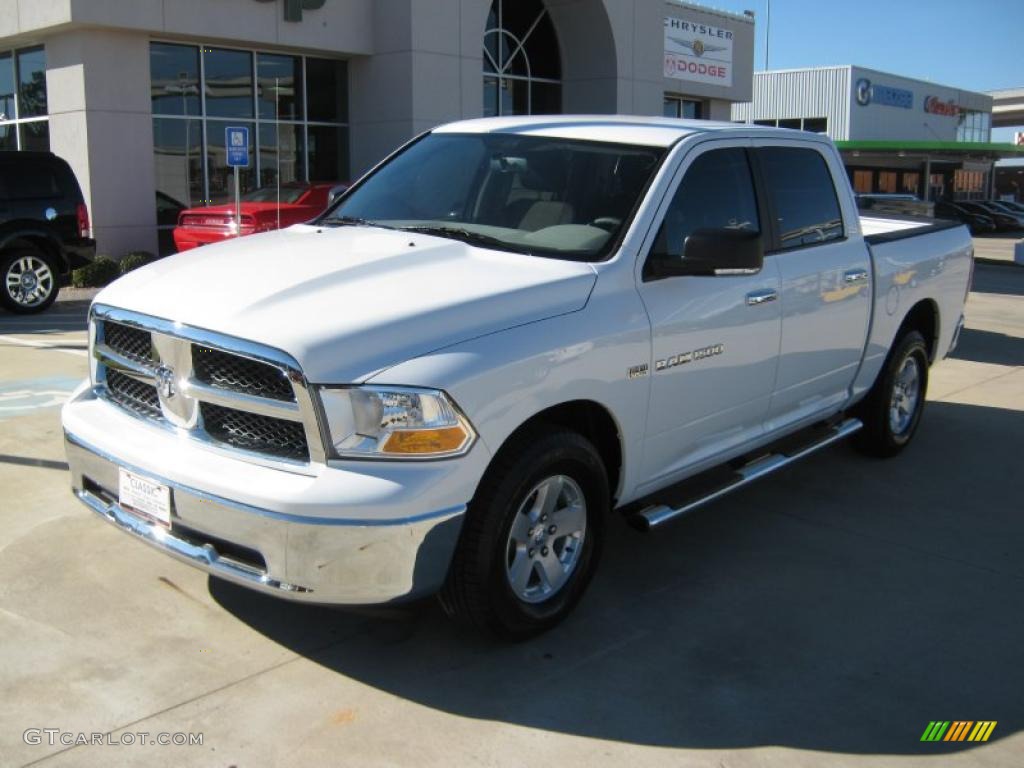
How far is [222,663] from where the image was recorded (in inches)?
153

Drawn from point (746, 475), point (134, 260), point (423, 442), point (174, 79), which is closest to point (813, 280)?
point (746, 475)

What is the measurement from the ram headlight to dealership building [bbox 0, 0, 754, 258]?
628 inches

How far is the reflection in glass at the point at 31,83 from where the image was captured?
19.0 meters

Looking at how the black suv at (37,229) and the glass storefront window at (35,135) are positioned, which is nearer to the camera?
the black suv at (37,229)

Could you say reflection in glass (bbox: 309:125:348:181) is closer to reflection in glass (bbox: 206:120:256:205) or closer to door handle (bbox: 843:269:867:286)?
reflection in glass (bbox: 206:120:256:205)

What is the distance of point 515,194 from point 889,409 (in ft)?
10.4

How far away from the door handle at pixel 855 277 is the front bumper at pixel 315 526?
10.0 feet

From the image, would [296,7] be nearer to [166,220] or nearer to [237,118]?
[237,118]

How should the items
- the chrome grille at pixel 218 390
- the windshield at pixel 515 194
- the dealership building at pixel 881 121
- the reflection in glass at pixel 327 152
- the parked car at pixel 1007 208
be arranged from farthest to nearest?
the dealership building at pixel 881 121 → the parked car at pixel 1007 208 → the reflection in glass at pixel 327 152 → the windshield at pixel 515 194 → the chrome grille at pixel 218 390

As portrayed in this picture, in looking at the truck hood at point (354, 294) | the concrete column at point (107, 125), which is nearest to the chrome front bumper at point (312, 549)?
the truck hood at point (354, 294)

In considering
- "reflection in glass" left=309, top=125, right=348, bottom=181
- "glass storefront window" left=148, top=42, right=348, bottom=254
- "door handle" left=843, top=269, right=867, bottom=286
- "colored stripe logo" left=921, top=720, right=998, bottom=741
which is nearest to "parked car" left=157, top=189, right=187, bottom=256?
"glass storefront window" left=148, top=42, right=348, bottom=254

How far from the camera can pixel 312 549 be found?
3369mm

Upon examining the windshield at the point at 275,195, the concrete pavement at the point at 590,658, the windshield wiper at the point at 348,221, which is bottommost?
the concrete pavement at the point at 590,658

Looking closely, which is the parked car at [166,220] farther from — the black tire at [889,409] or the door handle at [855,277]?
the door handle at [855,277]
